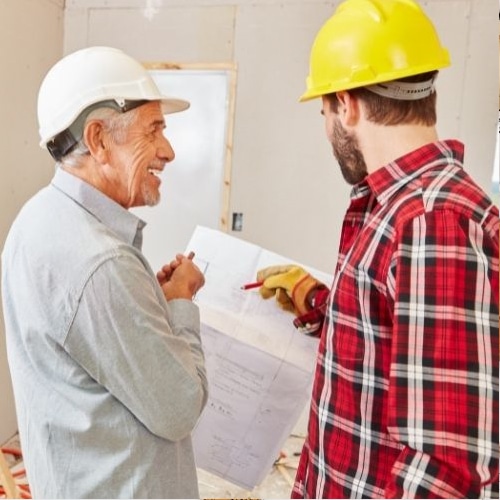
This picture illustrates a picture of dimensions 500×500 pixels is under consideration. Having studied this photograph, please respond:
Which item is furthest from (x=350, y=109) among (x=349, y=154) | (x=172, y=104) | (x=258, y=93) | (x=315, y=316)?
(x=258, y=93)

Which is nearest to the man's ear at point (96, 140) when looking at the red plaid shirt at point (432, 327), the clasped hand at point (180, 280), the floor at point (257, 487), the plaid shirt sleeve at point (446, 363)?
the clasped hand at point (180, 280)

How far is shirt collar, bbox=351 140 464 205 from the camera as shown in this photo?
962 mm

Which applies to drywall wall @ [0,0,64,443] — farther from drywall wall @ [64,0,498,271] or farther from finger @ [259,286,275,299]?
finger @ [259,286,275,299]

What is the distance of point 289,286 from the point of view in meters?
1.50

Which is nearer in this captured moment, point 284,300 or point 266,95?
point 284,300

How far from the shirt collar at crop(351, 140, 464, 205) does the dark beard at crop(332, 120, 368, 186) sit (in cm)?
9

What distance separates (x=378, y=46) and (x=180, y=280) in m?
0.66

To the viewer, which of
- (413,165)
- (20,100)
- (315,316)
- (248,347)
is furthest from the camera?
(20,100)

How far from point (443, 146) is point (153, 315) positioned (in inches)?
24.1

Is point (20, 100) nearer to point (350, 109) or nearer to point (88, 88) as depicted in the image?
point (88, 88)

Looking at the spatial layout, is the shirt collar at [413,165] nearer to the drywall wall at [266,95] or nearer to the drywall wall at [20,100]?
the drywall wall at [266,95]

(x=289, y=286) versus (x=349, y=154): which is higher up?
(x=349, y=154)

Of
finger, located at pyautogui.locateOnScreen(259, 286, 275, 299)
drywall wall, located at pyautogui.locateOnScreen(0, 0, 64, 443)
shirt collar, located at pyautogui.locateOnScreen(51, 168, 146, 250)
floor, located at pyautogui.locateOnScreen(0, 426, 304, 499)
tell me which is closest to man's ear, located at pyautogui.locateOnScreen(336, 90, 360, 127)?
shirt collar, located at pyautogui.locateOnScreen(51, 168, 146, 250)

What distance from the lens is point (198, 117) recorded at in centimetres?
364
